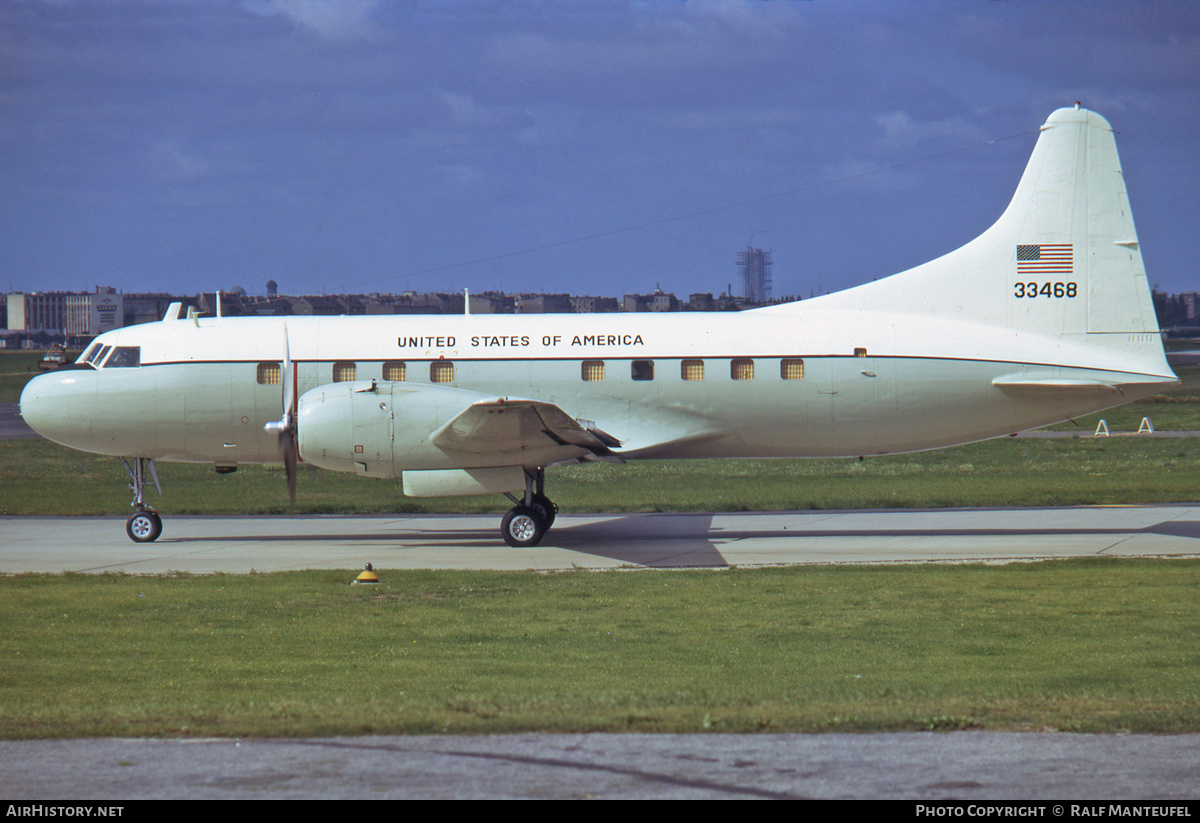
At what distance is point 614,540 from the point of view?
72.2ft

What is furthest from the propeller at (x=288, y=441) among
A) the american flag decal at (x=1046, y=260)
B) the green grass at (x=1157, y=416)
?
the green grass at (x=1157, y=416)

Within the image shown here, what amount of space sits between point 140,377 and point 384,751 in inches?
653

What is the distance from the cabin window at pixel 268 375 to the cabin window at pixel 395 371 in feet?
7.25

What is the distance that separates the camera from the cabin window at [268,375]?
2208cm

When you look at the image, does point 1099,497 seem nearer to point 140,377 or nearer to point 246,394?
point 246,394

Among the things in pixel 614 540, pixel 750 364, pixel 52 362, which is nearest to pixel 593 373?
pixel 750 364

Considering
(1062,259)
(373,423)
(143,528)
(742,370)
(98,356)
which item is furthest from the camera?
(98,356)

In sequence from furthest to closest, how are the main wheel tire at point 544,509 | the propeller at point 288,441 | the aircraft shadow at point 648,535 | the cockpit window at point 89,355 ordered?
Answer: the cockpit window at point 89,355
the main wheel tire at point 544,509
the aircraft shadow at point 648,535
the propeller at point 288,441

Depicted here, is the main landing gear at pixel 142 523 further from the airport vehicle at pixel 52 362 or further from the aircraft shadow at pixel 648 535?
the airport vehicle at pixel 52 362

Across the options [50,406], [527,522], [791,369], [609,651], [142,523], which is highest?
[791,369]

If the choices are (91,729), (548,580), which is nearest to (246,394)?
(548,580)

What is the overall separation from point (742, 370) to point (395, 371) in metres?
6.98

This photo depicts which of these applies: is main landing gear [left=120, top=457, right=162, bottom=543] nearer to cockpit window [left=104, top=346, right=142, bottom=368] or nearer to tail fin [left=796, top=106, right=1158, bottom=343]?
cockpit window [left=104, top=346, right=142, bottom=368]

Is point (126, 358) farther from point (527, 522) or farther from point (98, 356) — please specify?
point (527, 522)
